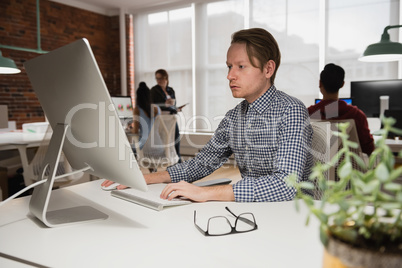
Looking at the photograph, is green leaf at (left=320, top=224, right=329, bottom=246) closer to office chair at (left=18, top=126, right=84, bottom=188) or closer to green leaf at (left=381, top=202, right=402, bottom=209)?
green leaf at (left=381, top=202, right=402, bottom=209)

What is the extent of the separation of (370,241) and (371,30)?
16.6 ft

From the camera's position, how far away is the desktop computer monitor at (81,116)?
0.76 m

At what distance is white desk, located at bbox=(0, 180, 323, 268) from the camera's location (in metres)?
0.65

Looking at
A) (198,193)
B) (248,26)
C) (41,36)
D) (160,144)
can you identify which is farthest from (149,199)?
(41,36)

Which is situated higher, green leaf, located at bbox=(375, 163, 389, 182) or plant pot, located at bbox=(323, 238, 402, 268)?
green leaf, located at bbox=(375, 163, 389, 182)

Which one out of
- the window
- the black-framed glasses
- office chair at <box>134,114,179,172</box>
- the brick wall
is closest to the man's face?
the black-framed glasses

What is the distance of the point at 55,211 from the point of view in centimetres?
98

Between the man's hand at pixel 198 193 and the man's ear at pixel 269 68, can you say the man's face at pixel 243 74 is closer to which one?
the man's ear at pixel 269 68

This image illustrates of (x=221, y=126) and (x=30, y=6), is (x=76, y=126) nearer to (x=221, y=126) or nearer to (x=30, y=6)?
(x=221, y=126)

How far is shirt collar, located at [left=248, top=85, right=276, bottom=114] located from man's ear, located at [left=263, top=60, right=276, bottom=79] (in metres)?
0.08

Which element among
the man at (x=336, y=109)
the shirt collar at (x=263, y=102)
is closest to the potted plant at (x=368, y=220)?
the shirt collar at (x=263, y=102)

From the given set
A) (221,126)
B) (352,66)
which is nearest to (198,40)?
(352,66)

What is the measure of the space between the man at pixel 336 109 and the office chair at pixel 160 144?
151 centimetres

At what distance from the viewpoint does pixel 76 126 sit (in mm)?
931
